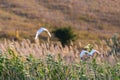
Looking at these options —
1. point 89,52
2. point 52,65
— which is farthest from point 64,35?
point 52,65

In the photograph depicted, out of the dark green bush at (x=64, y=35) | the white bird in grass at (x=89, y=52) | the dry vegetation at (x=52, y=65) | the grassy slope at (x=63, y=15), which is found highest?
the white bird in grass at (x=89, y=52)

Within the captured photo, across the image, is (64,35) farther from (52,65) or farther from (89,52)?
(52,65)

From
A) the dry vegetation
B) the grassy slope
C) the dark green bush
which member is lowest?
the grassy slope

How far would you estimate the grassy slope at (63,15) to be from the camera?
145 feet

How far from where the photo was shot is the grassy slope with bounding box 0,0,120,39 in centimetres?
4418

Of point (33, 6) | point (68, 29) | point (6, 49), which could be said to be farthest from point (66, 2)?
point (6, 49)

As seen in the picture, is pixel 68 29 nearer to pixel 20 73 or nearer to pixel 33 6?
pixel 33 6

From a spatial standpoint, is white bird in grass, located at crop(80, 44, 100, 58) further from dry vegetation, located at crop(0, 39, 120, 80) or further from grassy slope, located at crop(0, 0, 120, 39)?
grassy slope, located at crop(0, 0, 120, 39)

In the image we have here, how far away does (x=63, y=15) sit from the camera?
169ft

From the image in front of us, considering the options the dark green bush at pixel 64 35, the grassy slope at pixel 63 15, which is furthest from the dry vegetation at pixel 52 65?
the grassy slope at pixel 63 15

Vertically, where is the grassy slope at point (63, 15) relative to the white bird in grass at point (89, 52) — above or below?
below

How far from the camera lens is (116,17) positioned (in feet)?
168

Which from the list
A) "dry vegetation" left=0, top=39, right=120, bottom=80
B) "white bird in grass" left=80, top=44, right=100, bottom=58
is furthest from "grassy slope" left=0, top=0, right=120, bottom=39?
"white bird in grass" left=80, top=44, right=100, bottom=58

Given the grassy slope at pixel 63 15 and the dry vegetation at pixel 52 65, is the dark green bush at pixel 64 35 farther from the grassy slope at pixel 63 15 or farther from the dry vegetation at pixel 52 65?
the dry vegetation at pixel 52 65
